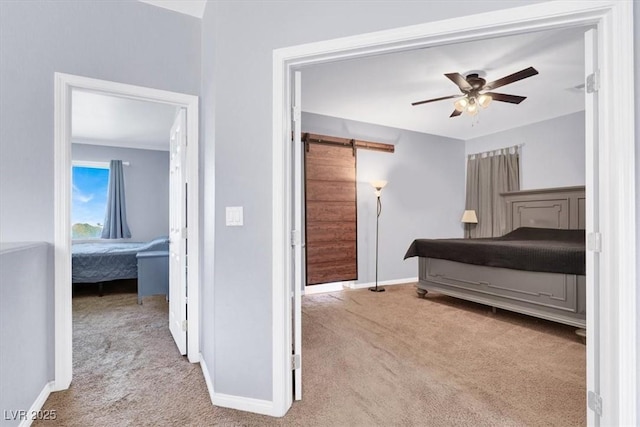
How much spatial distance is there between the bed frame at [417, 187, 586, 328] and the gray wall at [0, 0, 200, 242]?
3917 millimetres

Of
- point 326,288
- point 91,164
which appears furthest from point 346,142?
point 91,164

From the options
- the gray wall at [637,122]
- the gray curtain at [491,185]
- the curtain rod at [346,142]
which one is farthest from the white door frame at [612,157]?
the gray curtain at [491,185]

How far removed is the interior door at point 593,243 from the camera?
142 centimetres

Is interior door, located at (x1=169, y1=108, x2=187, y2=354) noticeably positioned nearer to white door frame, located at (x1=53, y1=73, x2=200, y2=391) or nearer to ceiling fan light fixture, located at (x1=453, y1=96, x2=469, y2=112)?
white door frame, located at (x1=53, y1=73, x2=200, y2=391)

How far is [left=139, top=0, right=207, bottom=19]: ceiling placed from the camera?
236cm

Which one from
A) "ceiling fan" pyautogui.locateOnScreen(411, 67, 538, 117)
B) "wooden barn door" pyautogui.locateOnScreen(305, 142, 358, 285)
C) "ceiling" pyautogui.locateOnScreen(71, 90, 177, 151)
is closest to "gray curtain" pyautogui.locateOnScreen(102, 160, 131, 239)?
"ceiling" pyautogui.locateOnScreen(71, 90, 177, 151)

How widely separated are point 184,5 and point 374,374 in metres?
3.05

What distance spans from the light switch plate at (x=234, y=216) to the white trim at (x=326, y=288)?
2968mm

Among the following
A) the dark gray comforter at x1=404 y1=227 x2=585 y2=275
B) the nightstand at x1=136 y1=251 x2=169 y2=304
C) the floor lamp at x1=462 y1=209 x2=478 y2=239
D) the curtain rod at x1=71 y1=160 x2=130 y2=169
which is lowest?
the nightstand at x1=136 y1=251 x2=169 y2=304

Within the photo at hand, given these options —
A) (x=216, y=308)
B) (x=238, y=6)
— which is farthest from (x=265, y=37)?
(x=216, y=308)

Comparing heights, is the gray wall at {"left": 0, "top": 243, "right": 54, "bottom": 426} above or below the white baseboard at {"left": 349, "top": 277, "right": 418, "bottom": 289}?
above

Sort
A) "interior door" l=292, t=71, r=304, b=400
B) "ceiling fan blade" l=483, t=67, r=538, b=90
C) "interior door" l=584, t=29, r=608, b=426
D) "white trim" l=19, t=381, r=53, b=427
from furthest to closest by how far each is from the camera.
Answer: "ceiling fan blade" l=483, t=67, r=538, b=90 < "interior door" l=292, t=71, r=304, b=400 < "white trim" l=19, t=381, r=53, b=427 < "interior door" l=584, t=29, r=608, b=426

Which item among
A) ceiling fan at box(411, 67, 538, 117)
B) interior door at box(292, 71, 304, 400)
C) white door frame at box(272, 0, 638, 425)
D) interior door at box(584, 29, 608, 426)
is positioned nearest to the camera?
white door frame at box(272, 0, 638, 425)

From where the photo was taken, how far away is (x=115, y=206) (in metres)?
5.99
